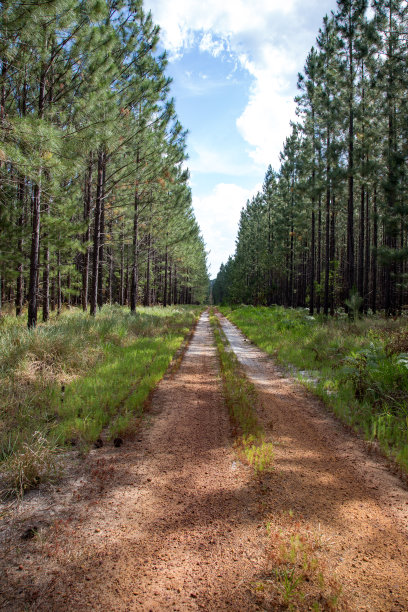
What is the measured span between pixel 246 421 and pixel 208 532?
215 centimetres

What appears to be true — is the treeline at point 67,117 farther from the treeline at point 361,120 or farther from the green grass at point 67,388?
the treeline at point 361,120

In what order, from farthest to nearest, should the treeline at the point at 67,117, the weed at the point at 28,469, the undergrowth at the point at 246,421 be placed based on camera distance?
1. the treeline at the point at 67,117
2. the undergrowth at the point at 246,421
3. the weed at the point at 28,469

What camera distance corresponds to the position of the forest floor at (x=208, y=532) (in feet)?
6.10

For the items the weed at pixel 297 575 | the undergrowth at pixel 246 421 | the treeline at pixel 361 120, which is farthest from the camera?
the treeline at pixel 361 120

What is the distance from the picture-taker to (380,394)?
217 inches

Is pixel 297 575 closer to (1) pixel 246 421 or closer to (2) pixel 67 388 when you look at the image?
(1) pixel 246 421

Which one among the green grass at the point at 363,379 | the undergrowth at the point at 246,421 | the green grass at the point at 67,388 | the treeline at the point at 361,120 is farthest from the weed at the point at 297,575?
the treeline at the point at 361,120

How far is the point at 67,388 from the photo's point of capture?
538 centimetres

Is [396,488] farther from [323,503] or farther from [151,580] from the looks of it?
[151,580]

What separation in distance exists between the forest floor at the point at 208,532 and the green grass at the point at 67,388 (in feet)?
1.70

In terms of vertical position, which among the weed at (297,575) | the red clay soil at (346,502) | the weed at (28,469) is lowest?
the red clay soil at (346,502)

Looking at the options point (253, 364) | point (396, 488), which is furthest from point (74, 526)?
point (253, 364)

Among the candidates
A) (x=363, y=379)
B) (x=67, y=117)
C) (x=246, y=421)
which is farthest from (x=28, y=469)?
(x=67, y=117)

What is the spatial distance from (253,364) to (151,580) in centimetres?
715
